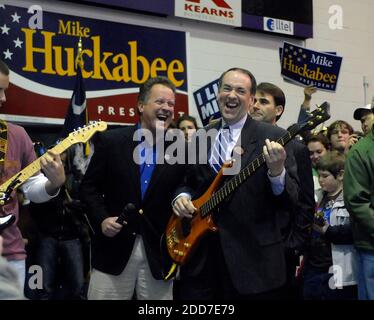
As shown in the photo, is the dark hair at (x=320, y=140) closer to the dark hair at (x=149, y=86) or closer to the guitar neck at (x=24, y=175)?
the dark hair at (x=149, y=86)

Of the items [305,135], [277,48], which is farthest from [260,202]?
[277,48]

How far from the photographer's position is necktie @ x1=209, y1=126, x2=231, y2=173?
315 cm

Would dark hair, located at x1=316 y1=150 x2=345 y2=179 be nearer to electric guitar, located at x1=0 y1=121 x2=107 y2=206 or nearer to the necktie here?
the necktie

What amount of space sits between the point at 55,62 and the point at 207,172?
4.09m

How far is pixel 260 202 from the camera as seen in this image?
9.78ft

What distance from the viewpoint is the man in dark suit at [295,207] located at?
10.9ft

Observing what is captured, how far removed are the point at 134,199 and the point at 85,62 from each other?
3984 millimetres

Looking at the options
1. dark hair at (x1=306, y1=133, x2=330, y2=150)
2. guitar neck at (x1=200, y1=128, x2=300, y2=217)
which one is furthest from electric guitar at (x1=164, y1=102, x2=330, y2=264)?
dark hair at (x1=306, y1=133, x2=330, y2=150)

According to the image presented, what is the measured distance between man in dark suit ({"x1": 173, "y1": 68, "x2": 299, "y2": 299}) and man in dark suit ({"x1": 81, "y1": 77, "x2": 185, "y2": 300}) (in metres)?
0.22

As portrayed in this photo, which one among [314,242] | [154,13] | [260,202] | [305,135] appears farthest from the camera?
[154,13]

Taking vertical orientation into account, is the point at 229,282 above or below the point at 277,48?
below
